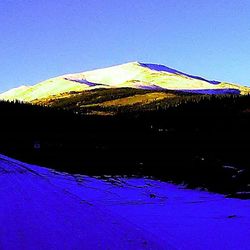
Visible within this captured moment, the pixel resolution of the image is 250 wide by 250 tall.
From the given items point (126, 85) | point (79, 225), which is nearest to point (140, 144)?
point (79, 225)

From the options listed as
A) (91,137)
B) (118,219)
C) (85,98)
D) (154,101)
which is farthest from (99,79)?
(118,219)

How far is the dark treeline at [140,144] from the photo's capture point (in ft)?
60.4

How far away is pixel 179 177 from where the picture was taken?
17.9 metres

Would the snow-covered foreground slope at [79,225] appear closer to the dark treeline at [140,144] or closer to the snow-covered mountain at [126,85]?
the dark treeline at [140,144]

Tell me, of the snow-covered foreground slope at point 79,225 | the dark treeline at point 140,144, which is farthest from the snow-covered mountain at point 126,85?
the snow-covered foreground slope at point 79,225

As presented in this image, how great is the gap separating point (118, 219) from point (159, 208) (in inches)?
152

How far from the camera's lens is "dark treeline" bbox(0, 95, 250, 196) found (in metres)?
18.4

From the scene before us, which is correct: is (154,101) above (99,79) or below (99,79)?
below

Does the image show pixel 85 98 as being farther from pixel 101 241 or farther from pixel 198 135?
pixel 101 241

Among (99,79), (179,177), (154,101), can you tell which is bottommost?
(179,177)

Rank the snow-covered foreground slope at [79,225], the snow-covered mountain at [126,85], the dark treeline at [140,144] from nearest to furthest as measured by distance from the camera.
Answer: the snow-covered foreground slope at [79,225], the dark treeline at [140,144], the snow-covered mountain at [126,85]

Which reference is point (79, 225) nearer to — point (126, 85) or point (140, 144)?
point (140, 144)

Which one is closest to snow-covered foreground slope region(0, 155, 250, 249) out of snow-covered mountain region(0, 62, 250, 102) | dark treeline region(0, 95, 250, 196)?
dark treeline region(0, 95, 250, 196)

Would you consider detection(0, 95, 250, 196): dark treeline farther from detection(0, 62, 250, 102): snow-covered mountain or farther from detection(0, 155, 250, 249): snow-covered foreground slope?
detection(0, 62, 250, 102): snow-covered mountain
